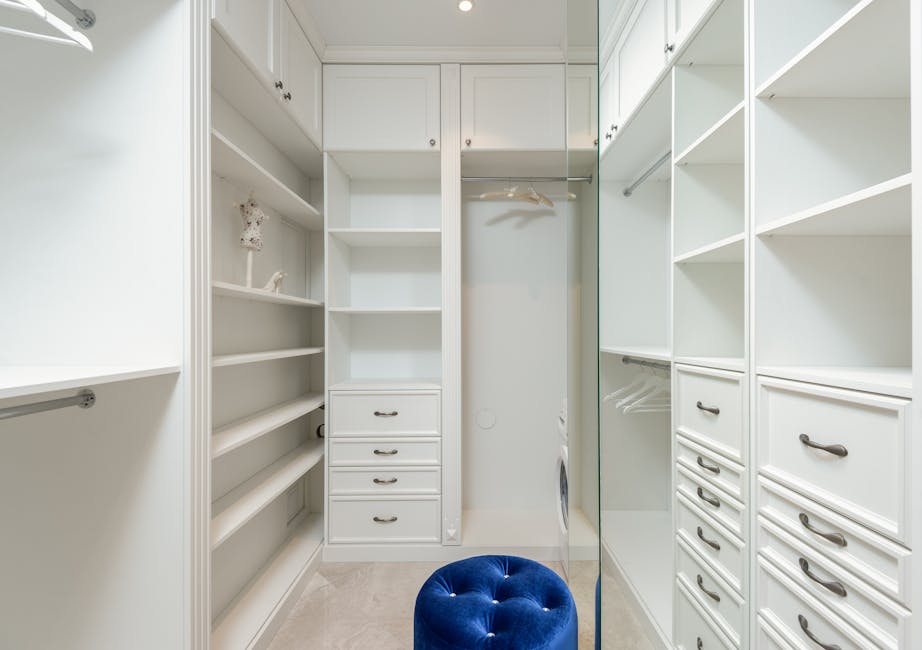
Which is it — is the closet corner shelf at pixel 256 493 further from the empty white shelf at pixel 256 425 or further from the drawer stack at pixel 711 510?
the drawer stack at pixel 711 510

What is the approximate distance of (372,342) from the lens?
9.05ft

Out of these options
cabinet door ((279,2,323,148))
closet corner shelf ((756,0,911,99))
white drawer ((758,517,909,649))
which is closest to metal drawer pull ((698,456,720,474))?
white drawer ((758,517,909,649))

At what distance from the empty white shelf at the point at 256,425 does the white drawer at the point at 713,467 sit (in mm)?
1330

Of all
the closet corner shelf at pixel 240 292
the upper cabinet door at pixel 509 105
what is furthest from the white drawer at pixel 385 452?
the upper cabinet door at pixel 509 105

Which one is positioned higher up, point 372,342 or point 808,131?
point 808,131

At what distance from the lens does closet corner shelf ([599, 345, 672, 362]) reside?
2.68ft

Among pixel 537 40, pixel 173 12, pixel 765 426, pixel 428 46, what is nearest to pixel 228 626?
pixel 765 426

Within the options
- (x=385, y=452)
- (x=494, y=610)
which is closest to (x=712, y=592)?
(x=494, y=610)

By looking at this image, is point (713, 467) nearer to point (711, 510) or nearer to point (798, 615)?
point (711, 510)

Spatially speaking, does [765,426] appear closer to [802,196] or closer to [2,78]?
[802,196]

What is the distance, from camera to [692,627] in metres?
0.83

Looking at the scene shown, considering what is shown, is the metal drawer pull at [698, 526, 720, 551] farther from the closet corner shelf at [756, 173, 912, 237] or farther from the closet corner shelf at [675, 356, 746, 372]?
the closet corner shelf at [756, 173, 912, 237]

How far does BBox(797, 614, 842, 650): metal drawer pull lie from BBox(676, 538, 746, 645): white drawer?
0.09 m

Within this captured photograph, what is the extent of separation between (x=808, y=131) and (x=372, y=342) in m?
2.32
